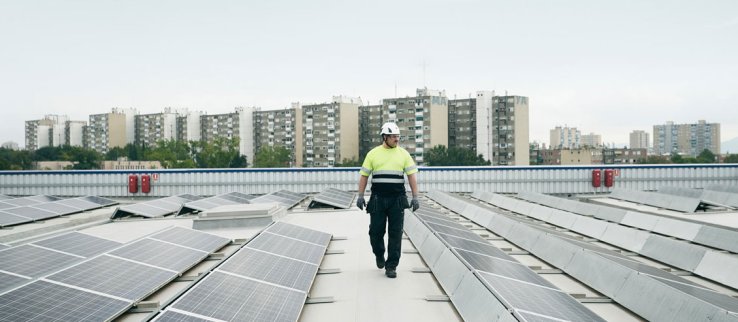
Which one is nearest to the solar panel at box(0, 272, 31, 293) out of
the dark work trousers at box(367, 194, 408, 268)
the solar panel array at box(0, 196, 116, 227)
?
the dark work trousers at box(367, 194, 408, 268)

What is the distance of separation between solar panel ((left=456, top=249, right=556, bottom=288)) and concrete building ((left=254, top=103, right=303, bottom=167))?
395 ft

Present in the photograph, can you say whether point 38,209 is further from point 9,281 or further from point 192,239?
point 9,281

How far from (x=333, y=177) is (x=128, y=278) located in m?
23.4

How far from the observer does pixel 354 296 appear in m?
5.79

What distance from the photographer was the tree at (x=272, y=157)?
110625mm

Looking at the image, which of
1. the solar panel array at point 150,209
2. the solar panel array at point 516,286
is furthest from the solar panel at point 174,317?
the solar panel array at point 150,209

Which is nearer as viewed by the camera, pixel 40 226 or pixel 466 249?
pixel 466 249

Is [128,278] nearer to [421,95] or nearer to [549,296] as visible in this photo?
[549,296]

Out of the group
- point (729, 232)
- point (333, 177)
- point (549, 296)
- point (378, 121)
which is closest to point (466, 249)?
point (549, 296)

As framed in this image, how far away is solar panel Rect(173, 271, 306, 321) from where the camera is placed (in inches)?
171

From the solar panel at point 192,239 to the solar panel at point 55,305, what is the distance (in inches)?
122

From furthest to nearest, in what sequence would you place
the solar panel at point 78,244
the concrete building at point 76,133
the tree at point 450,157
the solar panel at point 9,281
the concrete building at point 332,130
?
the concrete building at point 76,133, the concrete building at point 332,130, the tree at point 450,157, the solar panel at point 78,244, the solar panel at point 9,281

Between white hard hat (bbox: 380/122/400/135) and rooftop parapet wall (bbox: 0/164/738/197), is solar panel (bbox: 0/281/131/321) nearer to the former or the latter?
white hard hat (bbox: 380/122/400/135)

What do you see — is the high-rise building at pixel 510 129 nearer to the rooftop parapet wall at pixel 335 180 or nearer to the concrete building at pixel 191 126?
the rooftop parapet wall at pixel 335 180
